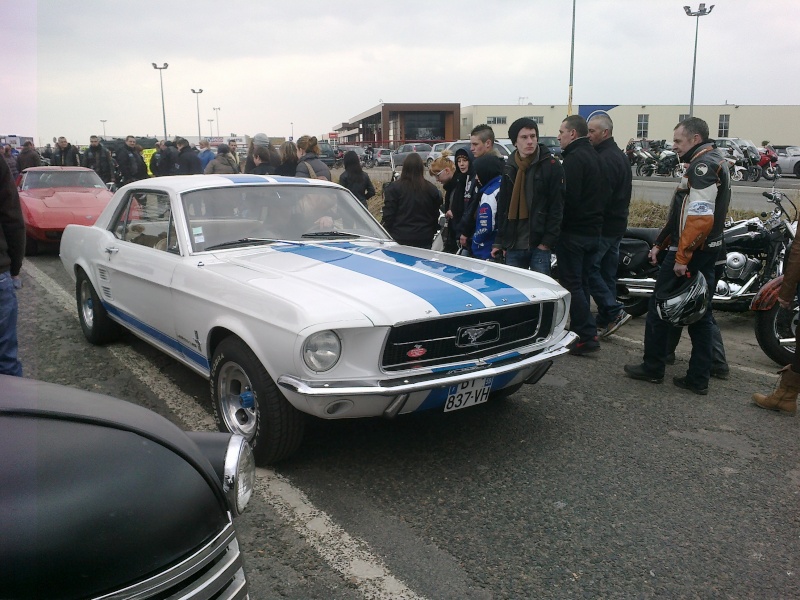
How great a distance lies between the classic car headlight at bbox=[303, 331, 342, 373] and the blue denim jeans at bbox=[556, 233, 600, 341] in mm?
3026

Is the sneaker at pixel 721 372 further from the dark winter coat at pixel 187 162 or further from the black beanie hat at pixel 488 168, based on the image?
the dark winter coat at pixel 187 162

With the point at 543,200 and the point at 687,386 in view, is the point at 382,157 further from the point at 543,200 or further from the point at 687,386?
the point at 687,386

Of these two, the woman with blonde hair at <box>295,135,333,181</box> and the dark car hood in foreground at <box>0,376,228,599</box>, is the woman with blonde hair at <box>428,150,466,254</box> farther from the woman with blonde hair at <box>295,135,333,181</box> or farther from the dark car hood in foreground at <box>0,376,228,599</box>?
the dark car hood in foreground at <box>0,376,228,599</box>

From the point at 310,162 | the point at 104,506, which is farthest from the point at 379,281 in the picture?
the point at 310,162

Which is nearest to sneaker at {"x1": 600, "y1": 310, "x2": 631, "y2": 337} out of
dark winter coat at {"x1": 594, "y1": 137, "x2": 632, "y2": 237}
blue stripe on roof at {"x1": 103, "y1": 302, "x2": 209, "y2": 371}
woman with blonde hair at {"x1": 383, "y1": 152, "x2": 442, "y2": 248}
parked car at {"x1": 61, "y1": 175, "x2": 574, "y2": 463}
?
dark winter coat at {"x1": 594, "y1": 137, "x2": 632, "y2": 237}

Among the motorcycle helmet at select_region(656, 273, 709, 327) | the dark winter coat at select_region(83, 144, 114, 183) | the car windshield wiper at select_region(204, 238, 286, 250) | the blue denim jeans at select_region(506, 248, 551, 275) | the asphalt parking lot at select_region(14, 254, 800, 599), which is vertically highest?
the dark winter coat at select_region(83, 144, 114, 183)

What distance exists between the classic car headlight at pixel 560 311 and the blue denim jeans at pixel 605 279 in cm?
187

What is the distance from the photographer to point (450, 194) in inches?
267

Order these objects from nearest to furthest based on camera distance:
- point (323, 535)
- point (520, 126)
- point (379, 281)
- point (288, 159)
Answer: point (323, 535), point (379, 281), point (520, 126), point (288, 159)

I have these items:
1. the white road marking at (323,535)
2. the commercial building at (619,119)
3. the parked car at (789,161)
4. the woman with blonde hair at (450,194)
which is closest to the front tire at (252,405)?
the white road marking at (323,535)

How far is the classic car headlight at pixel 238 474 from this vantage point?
175cm

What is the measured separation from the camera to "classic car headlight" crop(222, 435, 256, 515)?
175cm

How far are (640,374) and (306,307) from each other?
9.92 ft

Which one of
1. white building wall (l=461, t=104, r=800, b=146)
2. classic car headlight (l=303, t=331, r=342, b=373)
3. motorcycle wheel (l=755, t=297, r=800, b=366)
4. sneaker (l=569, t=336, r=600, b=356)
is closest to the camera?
classic car headlight (l=303, t=331, r=342, b=373)
